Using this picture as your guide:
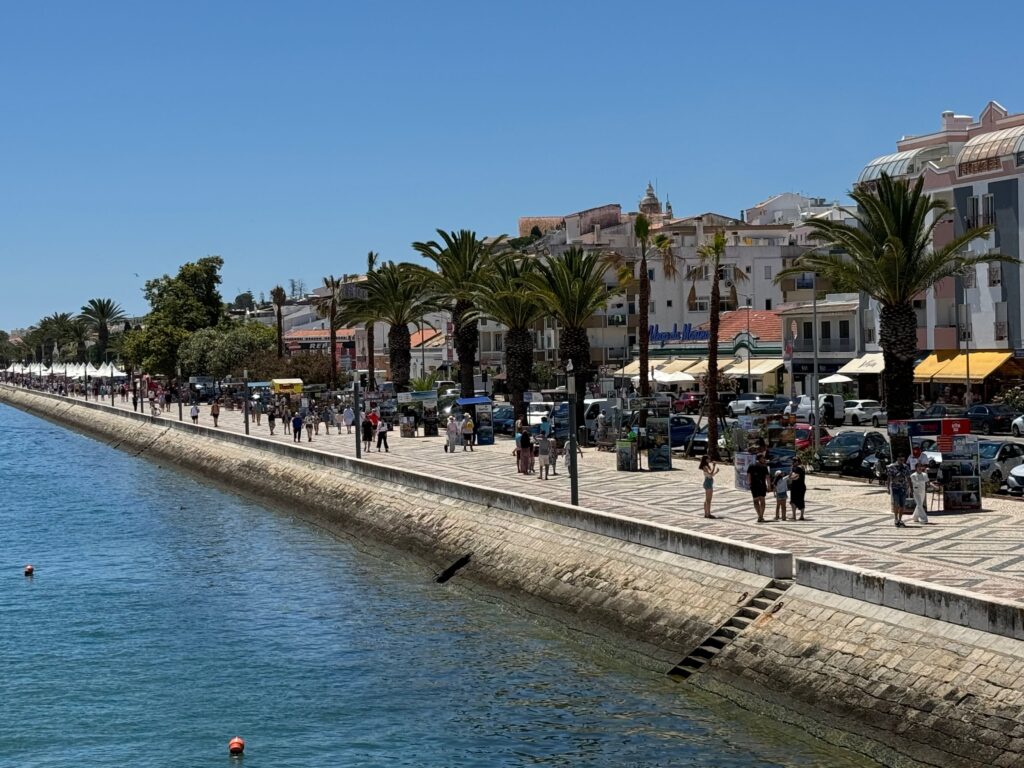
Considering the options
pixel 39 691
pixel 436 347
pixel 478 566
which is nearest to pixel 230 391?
pixel 436 347

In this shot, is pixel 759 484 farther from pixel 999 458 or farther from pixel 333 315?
pixel 333 315

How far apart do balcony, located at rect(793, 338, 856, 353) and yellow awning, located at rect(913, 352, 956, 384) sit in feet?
30.1

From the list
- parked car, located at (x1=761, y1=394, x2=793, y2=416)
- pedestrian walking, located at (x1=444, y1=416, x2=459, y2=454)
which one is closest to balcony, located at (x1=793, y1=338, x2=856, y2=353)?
parked car, located at (x1=761, y1=394, x2=793, y2=416)

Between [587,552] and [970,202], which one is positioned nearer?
[587,552]

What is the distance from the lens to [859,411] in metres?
60.2

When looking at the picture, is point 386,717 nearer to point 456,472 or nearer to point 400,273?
point 456,472

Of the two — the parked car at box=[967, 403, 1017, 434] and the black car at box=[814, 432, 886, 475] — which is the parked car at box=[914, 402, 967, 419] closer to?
the parked car at box=[967, 403, 1017, 434]

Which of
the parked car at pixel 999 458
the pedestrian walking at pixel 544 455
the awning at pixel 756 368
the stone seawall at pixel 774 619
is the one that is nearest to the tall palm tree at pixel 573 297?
the pedestrian walking at pixel 544 455

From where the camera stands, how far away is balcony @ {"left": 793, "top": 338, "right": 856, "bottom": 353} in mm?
73750

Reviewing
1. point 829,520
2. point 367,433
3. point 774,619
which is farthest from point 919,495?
point 367,433

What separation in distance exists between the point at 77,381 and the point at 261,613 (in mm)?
123276

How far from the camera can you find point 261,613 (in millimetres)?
30000

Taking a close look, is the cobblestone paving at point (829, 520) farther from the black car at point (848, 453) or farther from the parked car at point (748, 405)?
the parked car at point (748, 405)

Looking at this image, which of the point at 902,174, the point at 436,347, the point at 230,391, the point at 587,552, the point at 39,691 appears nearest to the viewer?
the point at 39,691
